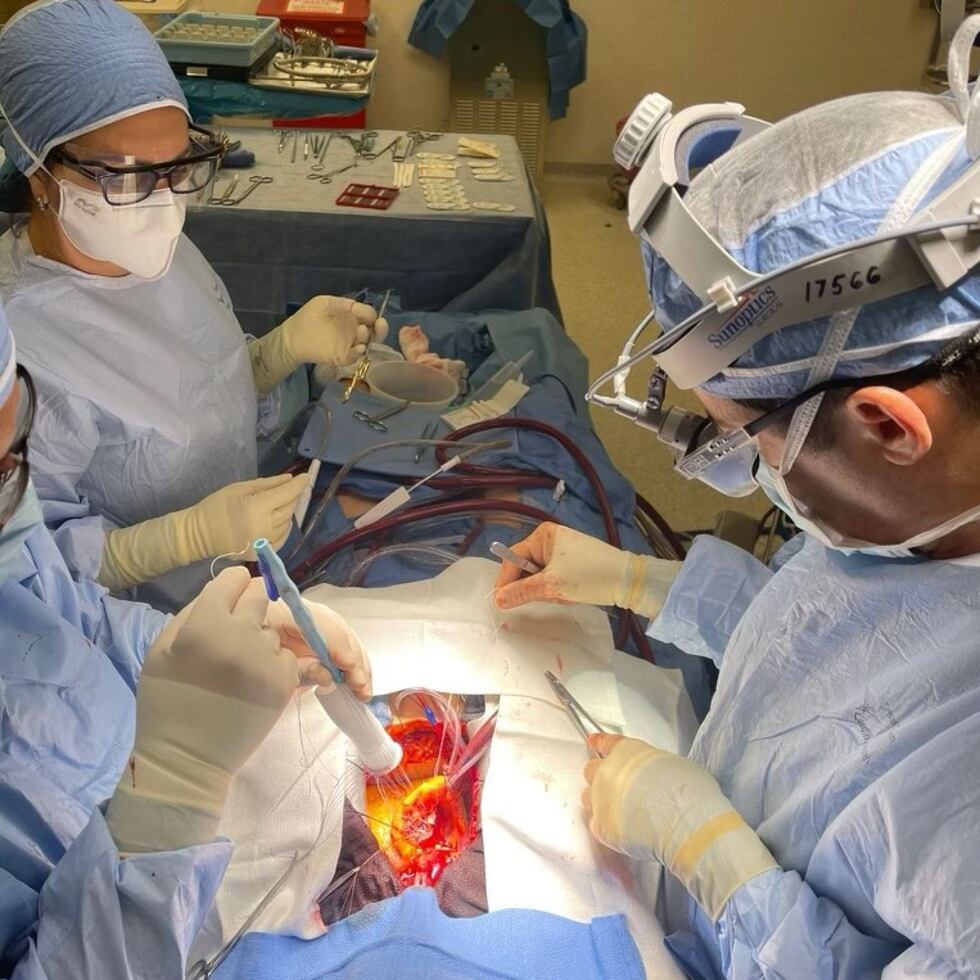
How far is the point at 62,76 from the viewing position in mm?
1415

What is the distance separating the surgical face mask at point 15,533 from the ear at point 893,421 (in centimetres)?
95

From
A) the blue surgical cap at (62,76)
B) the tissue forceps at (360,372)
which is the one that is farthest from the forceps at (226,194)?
the blue surgical cap at (62,76)

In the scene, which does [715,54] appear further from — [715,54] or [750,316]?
[750,316]

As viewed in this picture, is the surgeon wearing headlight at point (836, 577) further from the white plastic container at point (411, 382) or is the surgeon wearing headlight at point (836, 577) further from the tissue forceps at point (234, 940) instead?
the white plastic container at point (411, 382)

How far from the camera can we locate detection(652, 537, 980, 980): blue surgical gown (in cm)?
84

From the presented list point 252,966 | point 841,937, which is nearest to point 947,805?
point 841,937

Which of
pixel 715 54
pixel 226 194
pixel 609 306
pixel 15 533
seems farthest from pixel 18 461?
pixel 715 54

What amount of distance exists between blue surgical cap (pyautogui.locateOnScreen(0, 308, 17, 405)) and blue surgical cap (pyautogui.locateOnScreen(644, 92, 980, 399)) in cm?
76

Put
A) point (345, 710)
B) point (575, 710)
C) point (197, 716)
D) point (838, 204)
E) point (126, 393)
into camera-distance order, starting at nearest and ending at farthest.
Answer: point (838, 204), point (197, 716), point (345, 710), point (575, 710), point (126, 393)

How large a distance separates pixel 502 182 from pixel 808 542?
2.04 metres

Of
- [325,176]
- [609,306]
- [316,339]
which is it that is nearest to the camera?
[316,339]

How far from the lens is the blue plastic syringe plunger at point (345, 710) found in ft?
3.36

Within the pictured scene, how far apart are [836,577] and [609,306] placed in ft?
11.4

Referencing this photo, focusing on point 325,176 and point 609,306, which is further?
point 609,306
